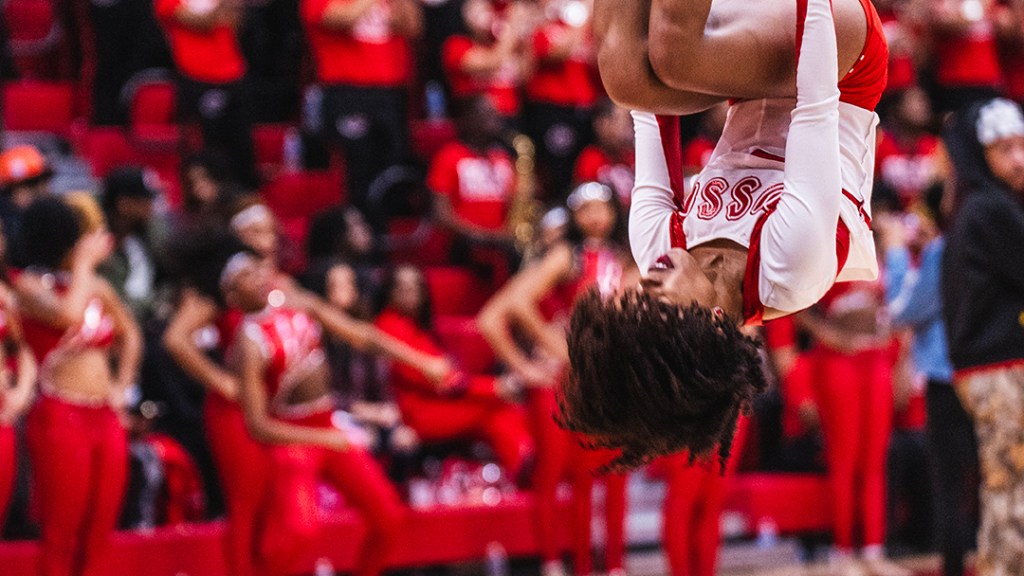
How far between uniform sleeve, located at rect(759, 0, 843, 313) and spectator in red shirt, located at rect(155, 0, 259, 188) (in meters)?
4.82

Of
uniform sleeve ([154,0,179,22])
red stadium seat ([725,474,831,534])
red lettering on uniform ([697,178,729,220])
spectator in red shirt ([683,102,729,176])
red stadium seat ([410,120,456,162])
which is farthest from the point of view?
red stadium seat ([410,120,456,162])

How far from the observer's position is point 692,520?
17.5 ft

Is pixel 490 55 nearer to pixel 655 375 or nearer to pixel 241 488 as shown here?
pixel 241 488

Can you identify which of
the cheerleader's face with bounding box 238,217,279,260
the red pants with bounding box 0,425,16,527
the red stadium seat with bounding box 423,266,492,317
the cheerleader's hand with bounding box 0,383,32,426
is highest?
the cheerleader's face with bounding box 238,217,279,260

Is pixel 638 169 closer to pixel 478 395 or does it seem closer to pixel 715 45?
pixel 715 45

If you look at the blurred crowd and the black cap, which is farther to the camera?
the black cap

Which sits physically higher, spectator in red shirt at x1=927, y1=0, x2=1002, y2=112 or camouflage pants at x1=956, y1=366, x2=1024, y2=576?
spectator in red shirt at x1=927, y1=0, x2=1002, y2=112

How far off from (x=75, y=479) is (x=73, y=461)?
0.21ft

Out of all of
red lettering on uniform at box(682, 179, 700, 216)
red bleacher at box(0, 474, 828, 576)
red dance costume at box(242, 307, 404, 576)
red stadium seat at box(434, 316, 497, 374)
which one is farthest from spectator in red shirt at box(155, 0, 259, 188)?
red lettering on uniform at box(682, 179, 700, 216)

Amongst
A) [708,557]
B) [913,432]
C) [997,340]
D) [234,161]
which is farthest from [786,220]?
[234,161]

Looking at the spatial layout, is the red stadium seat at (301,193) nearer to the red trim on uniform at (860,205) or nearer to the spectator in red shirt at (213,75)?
the spectator in red shirt at (213,75)

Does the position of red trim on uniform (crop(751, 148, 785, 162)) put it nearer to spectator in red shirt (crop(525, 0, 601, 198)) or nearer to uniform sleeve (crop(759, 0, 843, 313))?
uniform sleeve (crop(759, 0, 843, 313))

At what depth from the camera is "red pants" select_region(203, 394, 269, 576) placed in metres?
4.87

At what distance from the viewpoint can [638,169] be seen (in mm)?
2848
